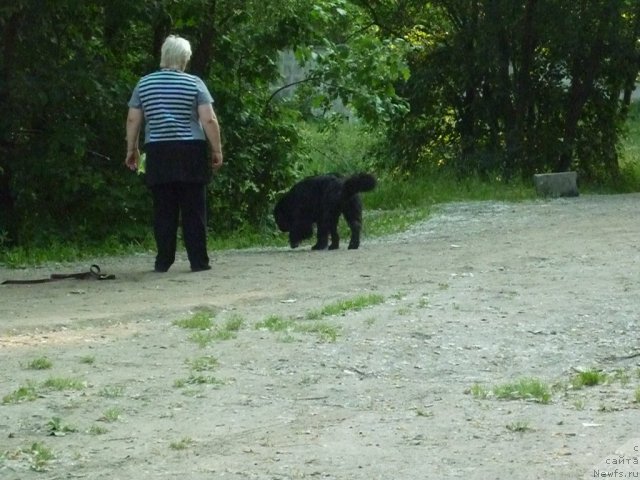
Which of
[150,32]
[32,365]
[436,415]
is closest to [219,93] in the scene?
[150,32]

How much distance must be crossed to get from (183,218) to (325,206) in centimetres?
268

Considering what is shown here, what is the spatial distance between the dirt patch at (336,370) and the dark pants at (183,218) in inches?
9.1

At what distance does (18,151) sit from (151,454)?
33.1 feet

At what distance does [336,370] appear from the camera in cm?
755

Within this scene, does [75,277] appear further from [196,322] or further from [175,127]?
[196,322]

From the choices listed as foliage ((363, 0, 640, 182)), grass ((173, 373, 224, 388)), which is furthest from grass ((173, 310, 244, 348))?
foliage ((363, 0, 640, 182))

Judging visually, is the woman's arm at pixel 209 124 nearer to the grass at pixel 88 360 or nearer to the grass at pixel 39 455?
the grass at pixel 88 360

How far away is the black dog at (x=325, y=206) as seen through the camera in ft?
45.4

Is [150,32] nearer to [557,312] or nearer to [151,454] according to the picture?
[557,312]

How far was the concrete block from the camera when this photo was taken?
20.5 m

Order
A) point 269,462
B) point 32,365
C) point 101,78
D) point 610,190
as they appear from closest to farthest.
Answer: point 269,462 < point 32,365 < point 101,78 < point 610,190

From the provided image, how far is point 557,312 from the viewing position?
9125mm

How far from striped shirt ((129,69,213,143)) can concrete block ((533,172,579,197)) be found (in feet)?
33.0

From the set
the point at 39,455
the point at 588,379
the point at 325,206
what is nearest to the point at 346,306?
the point at 588,379
